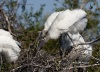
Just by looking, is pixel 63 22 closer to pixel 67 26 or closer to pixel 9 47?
pixel 67 26

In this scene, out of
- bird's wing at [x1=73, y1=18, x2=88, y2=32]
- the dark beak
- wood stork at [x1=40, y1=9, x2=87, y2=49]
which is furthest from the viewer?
bird's wing at [x1=73, y1=18, x2=88, y2=32]

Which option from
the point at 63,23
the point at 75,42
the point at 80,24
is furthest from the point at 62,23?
the point at 75,42

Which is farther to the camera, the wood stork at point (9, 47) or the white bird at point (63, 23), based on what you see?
the white bird at point (63, 23)

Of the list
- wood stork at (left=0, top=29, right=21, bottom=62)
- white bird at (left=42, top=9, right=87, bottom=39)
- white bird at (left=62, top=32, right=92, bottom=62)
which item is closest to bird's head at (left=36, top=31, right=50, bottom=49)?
white bird at (left=42, top=9, right=87, bottom=39)

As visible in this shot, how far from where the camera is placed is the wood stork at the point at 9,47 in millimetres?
4688

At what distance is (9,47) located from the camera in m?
4.77

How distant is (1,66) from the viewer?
4.68m

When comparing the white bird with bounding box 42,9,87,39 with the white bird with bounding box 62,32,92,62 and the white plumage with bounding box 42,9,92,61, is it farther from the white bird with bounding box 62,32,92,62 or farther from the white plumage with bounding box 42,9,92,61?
the white bird with bounding box 62,32,92,62

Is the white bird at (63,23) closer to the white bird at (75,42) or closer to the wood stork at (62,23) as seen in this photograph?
the wood stork at (62,23)

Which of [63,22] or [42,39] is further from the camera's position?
[63,22]

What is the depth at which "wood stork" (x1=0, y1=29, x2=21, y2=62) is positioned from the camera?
15.4 feet

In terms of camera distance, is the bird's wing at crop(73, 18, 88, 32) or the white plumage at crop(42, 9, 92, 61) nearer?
the white plumage at crop(42, 9, 92, 61)

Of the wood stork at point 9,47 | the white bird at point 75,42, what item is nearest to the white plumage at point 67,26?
the white bird at point 75,42

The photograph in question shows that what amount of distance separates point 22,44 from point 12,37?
10.4 inches
